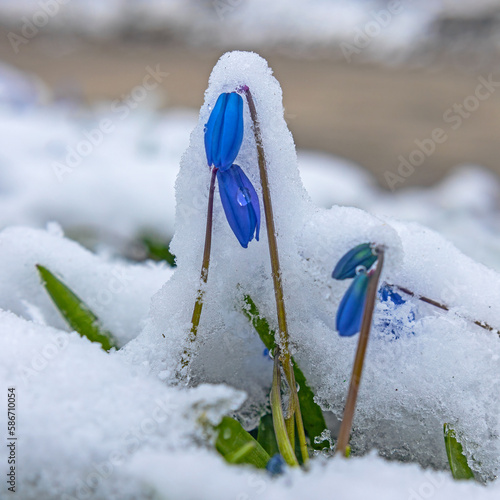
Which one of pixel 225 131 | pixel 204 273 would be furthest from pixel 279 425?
pixel 225 131

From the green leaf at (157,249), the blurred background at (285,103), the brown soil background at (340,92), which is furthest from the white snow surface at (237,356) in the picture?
the brown soil background at (340,92)

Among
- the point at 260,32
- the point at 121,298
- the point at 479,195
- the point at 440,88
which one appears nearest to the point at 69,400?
the point at 121,298

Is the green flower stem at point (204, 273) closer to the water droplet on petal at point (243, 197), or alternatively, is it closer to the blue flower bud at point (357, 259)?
the water droplet on petal at point (243, 197)

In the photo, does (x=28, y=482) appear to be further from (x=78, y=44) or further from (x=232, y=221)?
(x=78, y=44)

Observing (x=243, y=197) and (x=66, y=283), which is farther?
(x=66, y=283)

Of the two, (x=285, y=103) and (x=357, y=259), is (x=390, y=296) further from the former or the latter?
(x=285, y=103)
